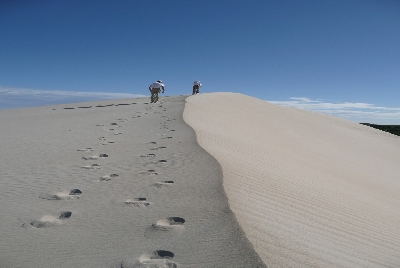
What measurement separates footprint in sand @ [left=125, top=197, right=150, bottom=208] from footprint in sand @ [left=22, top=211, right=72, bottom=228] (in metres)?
0.56

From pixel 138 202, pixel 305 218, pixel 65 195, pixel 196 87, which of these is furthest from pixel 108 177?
pixel 196 87

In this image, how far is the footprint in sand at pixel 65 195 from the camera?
3329mm

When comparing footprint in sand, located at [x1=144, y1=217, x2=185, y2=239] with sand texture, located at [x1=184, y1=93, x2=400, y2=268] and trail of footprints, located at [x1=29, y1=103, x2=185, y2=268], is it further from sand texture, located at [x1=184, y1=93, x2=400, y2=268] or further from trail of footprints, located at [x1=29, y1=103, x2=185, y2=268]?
sand texture, located at [x1=184, y1=93, x2=400, y2=268]

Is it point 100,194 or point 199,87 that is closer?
point 100,194

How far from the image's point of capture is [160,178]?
12.9 ft

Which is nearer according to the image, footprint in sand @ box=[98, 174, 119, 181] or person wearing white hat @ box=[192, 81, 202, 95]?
footprint in sand @ box=[98, 174, 119, 181]

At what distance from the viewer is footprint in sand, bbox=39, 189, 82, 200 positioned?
3329 mm

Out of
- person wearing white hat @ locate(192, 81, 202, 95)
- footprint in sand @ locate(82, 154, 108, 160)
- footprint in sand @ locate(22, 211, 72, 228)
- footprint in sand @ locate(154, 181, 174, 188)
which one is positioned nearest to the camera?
footprint in sand @ locate(22, 211, 72, 228)

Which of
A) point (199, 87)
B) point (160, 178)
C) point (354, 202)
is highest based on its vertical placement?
point (199, 87)

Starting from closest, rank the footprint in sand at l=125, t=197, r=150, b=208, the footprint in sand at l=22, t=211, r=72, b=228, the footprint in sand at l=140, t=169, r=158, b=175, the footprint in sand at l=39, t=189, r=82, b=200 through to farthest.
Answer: the footprint in sand at l=22, t=211, r=72, b=228 < the footprint in sand at l=125, t=197, r=150, b=208 < the footprint in sand at l=39, t=189, r=82, b=200 < the footprint in sand at l=140, t=169, r=158, b=175

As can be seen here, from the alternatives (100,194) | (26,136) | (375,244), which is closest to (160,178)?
(100,194)

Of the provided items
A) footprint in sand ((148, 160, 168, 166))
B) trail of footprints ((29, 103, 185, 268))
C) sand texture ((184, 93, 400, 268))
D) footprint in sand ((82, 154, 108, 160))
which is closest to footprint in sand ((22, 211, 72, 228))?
trail of footprints ((29, 103, 185, 268))

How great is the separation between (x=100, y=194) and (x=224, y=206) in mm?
1440

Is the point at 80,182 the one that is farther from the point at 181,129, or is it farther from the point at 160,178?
the point at 181,129
